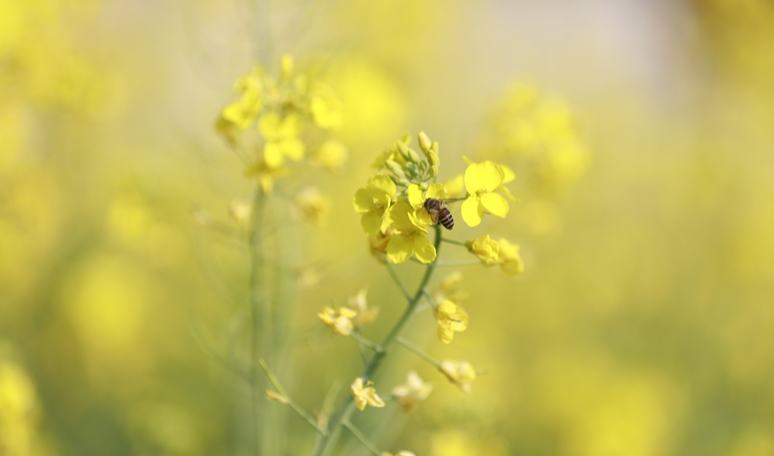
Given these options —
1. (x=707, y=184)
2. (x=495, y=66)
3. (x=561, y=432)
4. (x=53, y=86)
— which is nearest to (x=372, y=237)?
(x=53, y=86)

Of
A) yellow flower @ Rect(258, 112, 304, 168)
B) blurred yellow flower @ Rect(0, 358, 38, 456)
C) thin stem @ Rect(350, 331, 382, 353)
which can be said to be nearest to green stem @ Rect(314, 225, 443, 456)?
thin stem @ Rect(350, 331, 382, 353)

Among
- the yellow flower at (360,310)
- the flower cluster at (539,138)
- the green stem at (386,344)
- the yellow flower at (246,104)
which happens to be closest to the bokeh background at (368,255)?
the flower cluster at (539,138)

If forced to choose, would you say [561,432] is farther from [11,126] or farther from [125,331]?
[11,126]

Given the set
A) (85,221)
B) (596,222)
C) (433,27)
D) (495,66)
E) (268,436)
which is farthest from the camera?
(495,66)

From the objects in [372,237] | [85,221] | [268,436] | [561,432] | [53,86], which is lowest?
[85,221]

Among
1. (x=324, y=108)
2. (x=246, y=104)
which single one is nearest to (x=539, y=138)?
(x=324, y=108)

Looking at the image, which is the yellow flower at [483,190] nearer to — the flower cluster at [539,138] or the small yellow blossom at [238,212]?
the small yellow blossom at [238,212]

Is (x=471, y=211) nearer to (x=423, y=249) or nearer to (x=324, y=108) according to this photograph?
(x=423, y=249)
